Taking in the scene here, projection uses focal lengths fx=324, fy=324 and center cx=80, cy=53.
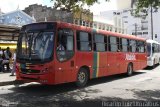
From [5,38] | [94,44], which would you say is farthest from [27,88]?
[5,38]

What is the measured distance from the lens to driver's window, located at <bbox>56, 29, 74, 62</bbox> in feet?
42.7

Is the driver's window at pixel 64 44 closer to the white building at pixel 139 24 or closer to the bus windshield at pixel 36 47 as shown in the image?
the bus windshield at pixel 36 47

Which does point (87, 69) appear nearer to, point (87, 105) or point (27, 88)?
point (27, 88)

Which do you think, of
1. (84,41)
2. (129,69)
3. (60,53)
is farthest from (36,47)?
(129,69)

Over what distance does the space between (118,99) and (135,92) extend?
208 cm

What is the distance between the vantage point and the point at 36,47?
12969 mm

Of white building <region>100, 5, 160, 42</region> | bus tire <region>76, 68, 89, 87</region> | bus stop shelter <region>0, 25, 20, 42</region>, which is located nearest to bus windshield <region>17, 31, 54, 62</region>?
bus tire <region>76, 68, 89, 87</region>

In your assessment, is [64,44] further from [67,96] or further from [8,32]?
[8,32]

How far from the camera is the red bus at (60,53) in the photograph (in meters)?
12.7

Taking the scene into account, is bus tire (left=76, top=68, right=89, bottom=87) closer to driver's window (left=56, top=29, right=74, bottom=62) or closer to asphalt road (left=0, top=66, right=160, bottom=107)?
asphalt road (left=0, top=66, right=160, bottom=107)

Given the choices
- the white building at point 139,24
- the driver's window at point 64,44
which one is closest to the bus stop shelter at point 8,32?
the driver's window at point 64,44

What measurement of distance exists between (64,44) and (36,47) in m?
1.17

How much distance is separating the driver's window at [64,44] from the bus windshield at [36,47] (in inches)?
14.1

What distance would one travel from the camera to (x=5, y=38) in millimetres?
22828
